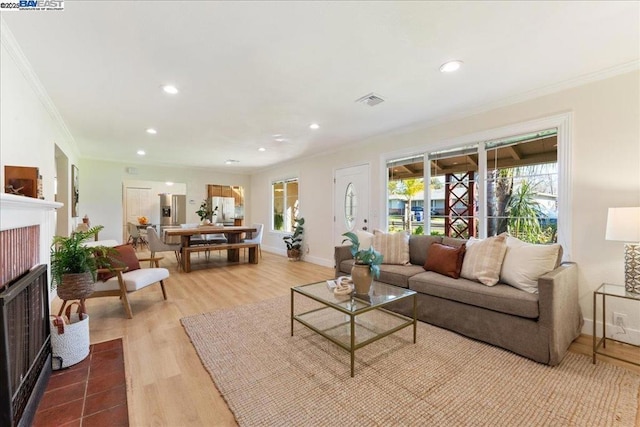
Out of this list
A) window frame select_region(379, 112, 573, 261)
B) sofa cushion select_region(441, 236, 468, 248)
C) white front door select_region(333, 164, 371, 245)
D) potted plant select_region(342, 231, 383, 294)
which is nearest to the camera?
potted plant select_region(342, 231, 383, 294)

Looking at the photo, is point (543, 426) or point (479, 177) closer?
point (543, 426)

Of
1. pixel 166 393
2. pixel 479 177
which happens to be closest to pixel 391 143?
pixel 479 177

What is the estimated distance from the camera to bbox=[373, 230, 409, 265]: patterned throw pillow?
11.2 feet

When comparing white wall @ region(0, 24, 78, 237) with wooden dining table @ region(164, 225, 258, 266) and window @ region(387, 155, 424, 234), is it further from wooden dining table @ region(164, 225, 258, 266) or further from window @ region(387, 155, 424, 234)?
window @ region(387, 155, 424, 234)

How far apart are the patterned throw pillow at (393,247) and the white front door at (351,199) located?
3.77 feet

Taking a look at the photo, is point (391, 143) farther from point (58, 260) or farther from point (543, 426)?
point (58, 260)

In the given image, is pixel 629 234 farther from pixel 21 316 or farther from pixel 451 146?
pixel 21 316

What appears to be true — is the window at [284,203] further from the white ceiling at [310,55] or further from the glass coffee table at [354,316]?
the glass coffee table at [354,316]

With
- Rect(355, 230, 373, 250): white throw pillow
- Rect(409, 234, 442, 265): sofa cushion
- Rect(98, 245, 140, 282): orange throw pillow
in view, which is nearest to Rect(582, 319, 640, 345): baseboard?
Rect(409, 234, 442, 265): sofa cushion

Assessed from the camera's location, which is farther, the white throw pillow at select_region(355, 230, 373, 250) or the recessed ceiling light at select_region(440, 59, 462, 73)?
the white throw pillow at select_region(355, 230, 373, 250)

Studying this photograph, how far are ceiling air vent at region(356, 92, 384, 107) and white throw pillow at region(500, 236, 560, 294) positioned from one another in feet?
6.65

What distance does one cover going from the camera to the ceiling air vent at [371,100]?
116 inches

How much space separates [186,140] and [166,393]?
4.11m

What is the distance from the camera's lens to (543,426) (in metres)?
1.47
